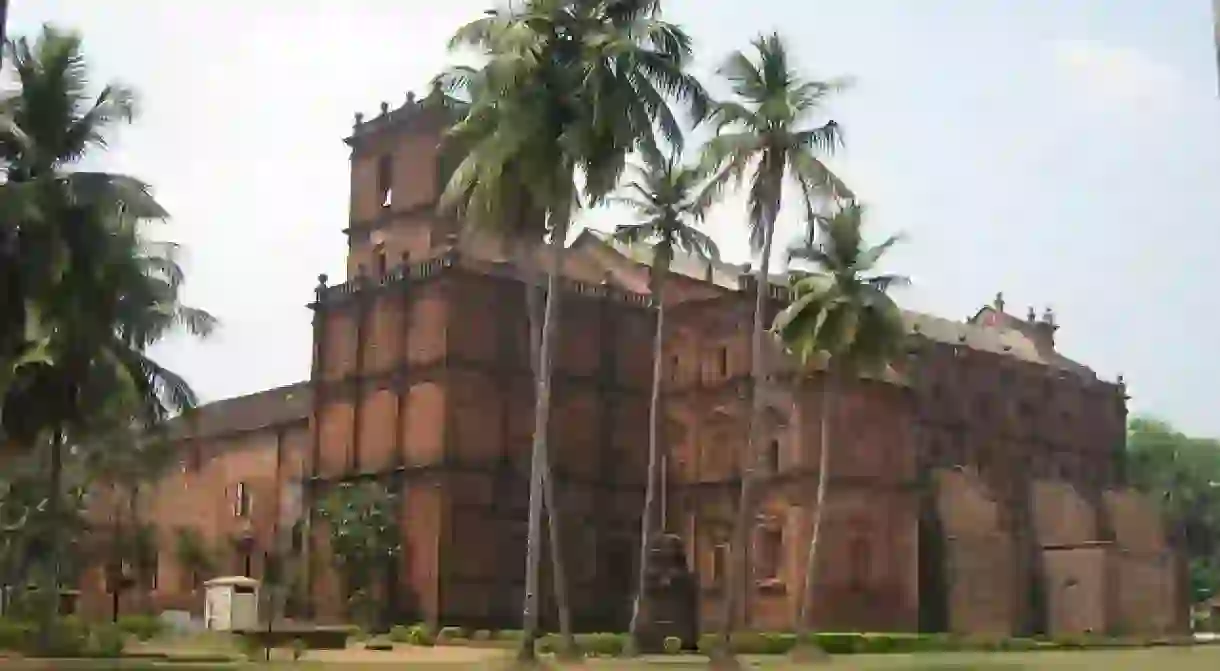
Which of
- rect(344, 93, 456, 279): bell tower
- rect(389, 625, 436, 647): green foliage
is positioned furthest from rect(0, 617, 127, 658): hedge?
rect(344, 93, 456, 279): bell tower

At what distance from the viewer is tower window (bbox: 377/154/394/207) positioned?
210ft

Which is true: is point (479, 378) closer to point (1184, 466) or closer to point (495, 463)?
point (495, 463)

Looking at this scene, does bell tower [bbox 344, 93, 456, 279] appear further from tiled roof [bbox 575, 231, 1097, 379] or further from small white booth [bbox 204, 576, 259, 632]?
small white booth [bbox 204, 576, 259, 632]

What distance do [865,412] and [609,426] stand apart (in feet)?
35.7

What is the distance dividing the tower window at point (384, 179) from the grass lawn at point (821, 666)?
23.8 metres

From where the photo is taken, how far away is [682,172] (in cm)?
4419

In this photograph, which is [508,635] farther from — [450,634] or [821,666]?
[821,666]

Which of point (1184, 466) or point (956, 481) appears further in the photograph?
point (1184, 466)

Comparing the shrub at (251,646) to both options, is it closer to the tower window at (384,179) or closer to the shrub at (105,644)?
the shrub at (105,644)

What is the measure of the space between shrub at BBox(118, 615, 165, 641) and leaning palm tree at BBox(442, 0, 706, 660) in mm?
22236

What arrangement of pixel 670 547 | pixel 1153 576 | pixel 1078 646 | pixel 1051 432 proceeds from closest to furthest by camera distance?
pixel 670 547 < pixel 1078 646 < pixel 1153 576 < pixel 1051 432

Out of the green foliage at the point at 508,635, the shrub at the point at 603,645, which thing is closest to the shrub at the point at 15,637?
the shrub at the point at 603,645

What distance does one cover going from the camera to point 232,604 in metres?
52.1

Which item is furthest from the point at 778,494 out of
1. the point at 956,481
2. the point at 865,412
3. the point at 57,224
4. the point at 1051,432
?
the point at 57,224
